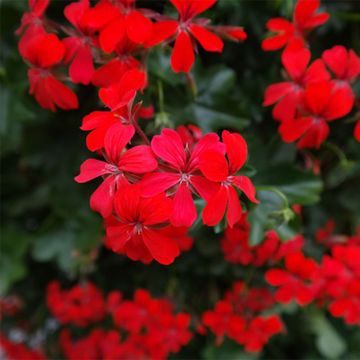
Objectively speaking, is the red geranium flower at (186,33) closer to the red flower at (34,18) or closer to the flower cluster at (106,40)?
the flower cluster at (106,40)

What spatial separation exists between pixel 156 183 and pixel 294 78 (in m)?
0.26

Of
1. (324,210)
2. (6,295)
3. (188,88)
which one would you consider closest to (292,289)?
(324,210)

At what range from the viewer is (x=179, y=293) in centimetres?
98

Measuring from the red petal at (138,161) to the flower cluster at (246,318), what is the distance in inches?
19.4

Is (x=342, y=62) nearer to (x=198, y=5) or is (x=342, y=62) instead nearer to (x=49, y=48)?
(x=198, y=5)

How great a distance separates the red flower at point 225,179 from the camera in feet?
1.37

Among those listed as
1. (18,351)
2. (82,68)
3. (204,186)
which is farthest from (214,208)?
(18,351)

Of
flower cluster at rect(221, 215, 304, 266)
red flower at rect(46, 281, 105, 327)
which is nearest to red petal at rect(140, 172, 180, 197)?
flower cluster at rect(221, 215, 304, 266)

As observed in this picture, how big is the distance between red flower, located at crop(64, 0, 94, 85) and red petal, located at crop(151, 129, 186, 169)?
0.50 feet

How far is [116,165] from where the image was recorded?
17.7 inches

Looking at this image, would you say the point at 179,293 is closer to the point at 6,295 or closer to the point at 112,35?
the point at 6,295

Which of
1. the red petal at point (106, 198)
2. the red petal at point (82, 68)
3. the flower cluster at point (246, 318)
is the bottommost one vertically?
the flower cluster at point (246, 318)

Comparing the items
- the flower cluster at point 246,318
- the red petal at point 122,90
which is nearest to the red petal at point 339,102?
the red petal at point 122,90

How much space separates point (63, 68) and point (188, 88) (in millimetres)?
156
